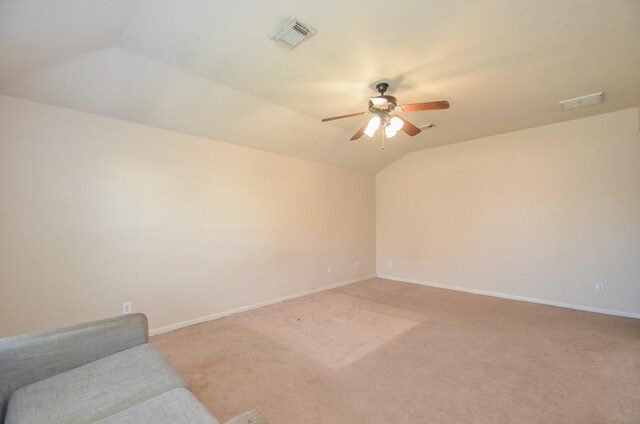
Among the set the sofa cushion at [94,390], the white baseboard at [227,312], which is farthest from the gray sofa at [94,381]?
the white baseboard at [227,312]

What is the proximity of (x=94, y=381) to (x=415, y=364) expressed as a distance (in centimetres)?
226

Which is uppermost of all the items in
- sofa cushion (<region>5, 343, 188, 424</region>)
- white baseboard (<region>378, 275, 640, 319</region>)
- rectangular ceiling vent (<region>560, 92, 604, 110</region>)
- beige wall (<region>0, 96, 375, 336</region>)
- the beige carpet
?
rectangular ceiling vent (<region>560, 92, 604, 110</region>)

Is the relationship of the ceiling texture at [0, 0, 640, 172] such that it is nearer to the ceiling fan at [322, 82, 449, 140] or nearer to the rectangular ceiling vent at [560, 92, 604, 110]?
the rectangular ceiling vent at [560, 92, 604, 110]

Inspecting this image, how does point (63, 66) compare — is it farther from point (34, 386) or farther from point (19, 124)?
point (34, 386)

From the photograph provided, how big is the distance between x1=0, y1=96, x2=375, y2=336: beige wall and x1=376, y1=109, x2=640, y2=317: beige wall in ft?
7.64

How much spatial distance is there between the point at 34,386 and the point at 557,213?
5557 mm

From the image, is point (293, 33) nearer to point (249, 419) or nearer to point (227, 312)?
point (249, 419)

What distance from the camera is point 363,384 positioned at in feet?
6.95

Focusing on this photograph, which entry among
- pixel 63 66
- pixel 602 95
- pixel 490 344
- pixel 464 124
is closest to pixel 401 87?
pixel 464 124

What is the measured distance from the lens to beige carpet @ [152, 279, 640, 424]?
6.03 feet

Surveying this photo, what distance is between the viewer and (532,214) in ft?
13.7

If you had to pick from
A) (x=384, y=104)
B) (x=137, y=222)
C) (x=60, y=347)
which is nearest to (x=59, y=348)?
(x=60, y=347)

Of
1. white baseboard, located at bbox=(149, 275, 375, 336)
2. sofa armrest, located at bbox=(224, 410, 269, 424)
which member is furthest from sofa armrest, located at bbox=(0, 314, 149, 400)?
white baseboard, located at bbox=(149, 275, 375, 336)

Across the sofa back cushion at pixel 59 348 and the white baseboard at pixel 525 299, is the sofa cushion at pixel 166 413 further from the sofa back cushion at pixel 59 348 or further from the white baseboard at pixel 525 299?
the white baseboard at pixel 525 299
